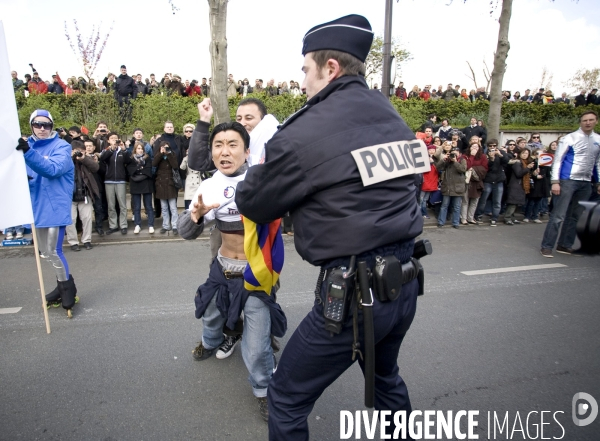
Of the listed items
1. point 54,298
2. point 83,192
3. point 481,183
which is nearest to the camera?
point 54,298

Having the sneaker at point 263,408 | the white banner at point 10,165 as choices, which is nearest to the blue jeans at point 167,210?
the white banner at point 10,165

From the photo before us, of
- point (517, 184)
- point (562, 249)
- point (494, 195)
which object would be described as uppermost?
point (517, 184)

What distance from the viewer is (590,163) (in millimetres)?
5789

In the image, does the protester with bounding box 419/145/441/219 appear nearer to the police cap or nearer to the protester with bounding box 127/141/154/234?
the protester with bounding box 127/141/154/234

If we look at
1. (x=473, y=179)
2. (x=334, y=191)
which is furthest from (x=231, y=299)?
(x=473, y=179)

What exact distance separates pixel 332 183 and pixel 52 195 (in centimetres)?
347

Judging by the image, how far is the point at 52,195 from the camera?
157 inches

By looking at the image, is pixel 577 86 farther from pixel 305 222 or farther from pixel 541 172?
pixel 305 222

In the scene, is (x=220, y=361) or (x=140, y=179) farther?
(x=140, y=179)

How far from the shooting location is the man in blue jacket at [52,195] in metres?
3.91

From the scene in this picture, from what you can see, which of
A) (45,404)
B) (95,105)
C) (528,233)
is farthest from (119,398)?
(95,105)

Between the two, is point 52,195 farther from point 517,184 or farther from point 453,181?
point 517,184

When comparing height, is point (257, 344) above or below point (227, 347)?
above

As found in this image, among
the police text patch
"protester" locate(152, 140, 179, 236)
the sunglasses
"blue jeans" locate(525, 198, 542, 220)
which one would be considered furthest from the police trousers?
"blue jeans" locate(525, 198, 542, 220)
